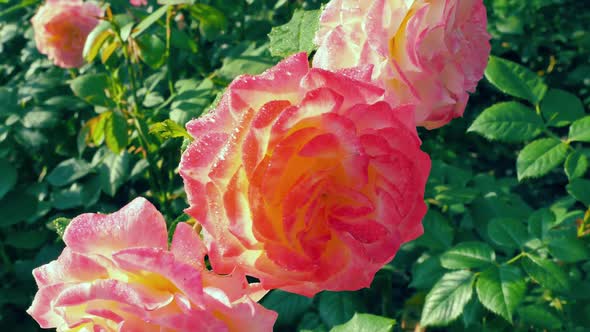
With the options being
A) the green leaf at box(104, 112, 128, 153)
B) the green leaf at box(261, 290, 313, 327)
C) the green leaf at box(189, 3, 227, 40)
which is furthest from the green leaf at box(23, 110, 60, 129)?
the green leaf at box(261, 290, 313, 327)

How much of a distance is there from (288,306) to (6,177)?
2.36 ft

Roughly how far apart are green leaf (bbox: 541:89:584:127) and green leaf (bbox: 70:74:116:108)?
3.07 feet

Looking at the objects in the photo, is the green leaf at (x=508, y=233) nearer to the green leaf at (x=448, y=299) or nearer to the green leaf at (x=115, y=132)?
the green leaf at (x=448, y=299)

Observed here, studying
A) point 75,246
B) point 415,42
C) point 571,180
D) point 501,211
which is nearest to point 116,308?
point 75,246

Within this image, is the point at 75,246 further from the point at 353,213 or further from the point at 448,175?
the point at 448,175

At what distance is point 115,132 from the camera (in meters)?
1.48

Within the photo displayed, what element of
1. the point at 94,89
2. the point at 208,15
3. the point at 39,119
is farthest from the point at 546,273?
the point at 39,119

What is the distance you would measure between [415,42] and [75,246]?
35 centimetres

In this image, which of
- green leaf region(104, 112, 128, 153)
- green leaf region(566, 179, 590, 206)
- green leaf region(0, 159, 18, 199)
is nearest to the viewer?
green leaf region(566, 179, 590, 206)

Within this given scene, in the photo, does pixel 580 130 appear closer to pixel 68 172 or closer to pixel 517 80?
pixel 517 80

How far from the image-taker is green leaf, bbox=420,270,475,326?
124cm

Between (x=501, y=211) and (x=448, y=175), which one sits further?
(x=448, y=175)

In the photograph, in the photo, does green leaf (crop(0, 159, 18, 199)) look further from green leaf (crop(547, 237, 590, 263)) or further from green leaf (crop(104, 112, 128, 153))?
green leaf (crop(547, 237, 590, 263))

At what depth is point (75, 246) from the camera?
0.58 meters
